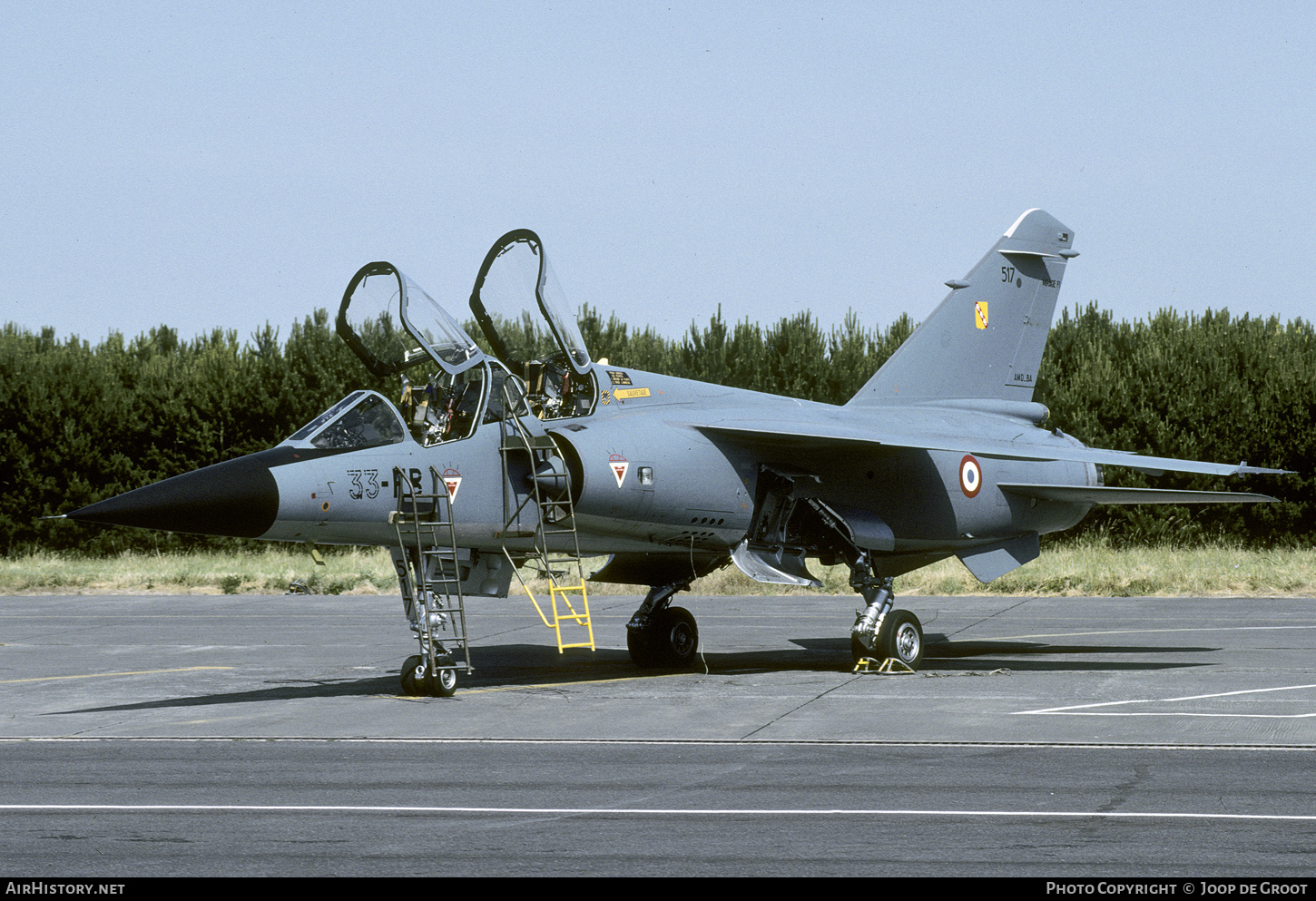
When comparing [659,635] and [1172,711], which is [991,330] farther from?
[1172,711]

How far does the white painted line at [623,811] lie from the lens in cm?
786

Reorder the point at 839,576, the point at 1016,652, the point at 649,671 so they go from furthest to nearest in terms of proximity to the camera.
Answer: the point at 839,576 < the point at 1016,652 < the point at 649,671

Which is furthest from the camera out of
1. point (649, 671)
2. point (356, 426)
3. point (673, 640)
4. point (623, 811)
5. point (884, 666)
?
point (673, 640)

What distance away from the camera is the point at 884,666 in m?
15.5

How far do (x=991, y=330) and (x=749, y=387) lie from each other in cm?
1922

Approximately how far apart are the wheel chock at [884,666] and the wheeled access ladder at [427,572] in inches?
180

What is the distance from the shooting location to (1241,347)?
36.5 m

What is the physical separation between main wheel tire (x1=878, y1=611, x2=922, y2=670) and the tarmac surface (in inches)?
9.4

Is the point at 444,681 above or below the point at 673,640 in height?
above

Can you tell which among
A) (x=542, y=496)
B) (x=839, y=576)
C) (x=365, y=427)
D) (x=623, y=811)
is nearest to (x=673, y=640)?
(x=542, y=496)

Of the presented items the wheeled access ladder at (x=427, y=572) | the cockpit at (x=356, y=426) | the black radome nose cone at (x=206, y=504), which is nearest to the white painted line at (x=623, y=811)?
the black radome nose cone at (x=206, y=504)

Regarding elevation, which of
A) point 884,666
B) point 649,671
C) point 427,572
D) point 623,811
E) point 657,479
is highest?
point 657,479

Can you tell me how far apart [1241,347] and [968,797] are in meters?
31.4

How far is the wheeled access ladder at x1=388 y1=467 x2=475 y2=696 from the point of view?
43.3 ft
